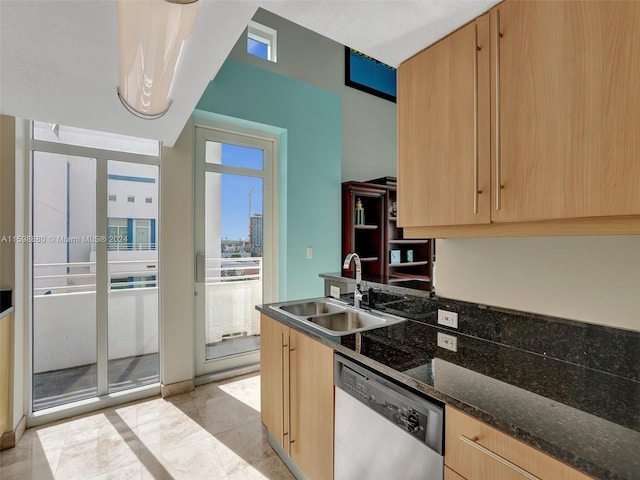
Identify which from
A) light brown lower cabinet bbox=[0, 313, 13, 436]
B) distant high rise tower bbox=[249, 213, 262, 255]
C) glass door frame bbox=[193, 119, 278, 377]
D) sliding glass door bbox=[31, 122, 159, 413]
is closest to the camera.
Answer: light brown lower cabinet bbox=[0, 313, 13, 436]

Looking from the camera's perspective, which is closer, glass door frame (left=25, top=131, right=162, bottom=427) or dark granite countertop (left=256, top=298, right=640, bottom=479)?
dark granite countertop (left=256, top=298, right=640, bottom=479)

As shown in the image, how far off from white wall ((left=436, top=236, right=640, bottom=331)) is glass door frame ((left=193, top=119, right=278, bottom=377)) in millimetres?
2154

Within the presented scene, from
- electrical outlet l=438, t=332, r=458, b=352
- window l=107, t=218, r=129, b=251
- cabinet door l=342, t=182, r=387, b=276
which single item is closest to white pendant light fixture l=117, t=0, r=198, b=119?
electrical outlet l=438, t=332, r=458, b=352

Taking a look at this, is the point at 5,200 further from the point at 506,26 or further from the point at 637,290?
the point at 637,290

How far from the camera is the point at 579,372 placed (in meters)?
1.08

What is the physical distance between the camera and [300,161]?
136 inches

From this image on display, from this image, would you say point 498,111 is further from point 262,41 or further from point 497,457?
point 262,41

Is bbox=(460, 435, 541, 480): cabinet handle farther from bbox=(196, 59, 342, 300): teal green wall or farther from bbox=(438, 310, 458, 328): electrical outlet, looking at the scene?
bbox=(196, 59, 342, 300): teal green wall

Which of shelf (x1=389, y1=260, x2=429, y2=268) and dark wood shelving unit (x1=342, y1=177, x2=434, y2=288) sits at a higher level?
dark wood shelving unit (x1=342, y1=177, x2=434, y2=288)

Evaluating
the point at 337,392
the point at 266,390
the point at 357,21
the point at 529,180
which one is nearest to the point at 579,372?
the point at 529,180

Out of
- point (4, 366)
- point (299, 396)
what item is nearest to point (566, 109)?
point (299, 396)

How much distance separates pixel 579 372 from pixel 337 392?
0.92m

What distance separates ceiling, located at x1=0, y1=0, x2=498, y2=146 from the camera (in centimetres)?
111

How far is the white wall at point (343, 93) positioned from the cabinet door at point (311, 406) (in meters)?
3.00
